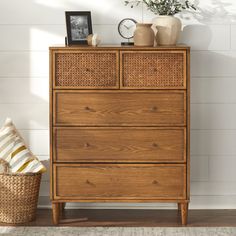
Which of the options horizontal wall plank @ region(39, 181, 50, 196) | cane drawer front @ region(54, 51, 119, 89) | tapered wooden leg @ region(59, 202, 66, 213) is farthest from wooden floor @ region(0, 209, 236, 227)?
cane drawer front @ region(54, 51, 119, 89)

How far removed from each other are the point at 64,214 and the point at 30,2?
1.42 metres

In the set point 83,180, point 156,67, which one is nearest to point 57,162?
point 83,180

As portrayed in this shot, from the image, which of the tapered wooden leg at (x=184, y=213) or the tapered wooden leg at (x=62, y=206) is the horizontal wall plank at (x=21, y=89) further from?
the tapered wooden leg at (x=184, y=213)

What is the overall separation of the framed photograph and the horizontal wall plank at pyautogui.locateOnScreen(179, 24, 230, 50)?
640 mm

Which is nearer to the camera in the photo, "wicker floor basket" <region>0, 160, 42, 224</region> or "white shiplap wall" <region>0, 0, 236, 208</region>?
"wicker floor basket" <region>0, 160, 42, 224</region>

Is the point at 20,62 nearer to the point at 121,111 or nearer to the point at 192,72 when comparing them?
the point at 121,111

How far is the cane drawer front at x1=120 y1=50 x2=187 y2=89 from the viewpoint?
13.4 ft

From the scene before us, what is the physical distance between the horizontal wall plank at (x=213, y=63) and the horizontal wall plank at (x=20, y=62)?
1006 mm

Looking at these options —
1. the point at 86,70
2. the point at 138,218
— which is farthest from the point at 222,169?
the point at 86,70

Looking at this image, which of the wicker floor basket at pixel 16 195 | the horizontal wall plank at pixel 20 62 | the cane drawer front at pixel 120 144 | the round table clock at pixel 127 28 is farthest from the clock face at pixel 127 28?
the wicker floor basket at pixel 16 195

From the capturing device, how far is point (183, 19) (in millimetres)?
4523

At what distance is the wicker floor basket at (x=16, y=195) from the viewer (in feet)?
13.7

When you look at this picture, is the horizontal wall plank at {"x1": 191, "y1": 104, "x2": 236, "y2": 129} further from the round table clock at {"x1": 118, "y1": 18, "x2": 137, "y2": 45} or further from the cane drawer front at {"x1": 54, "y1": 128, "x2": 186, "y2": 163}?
the round table clock at {"x1": 118, "y1": 18, "x2": 137, "y2": 45}

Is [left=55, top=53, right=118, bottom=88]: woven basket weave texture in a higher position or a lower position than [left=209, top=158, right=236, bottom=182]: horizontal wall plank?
higher
